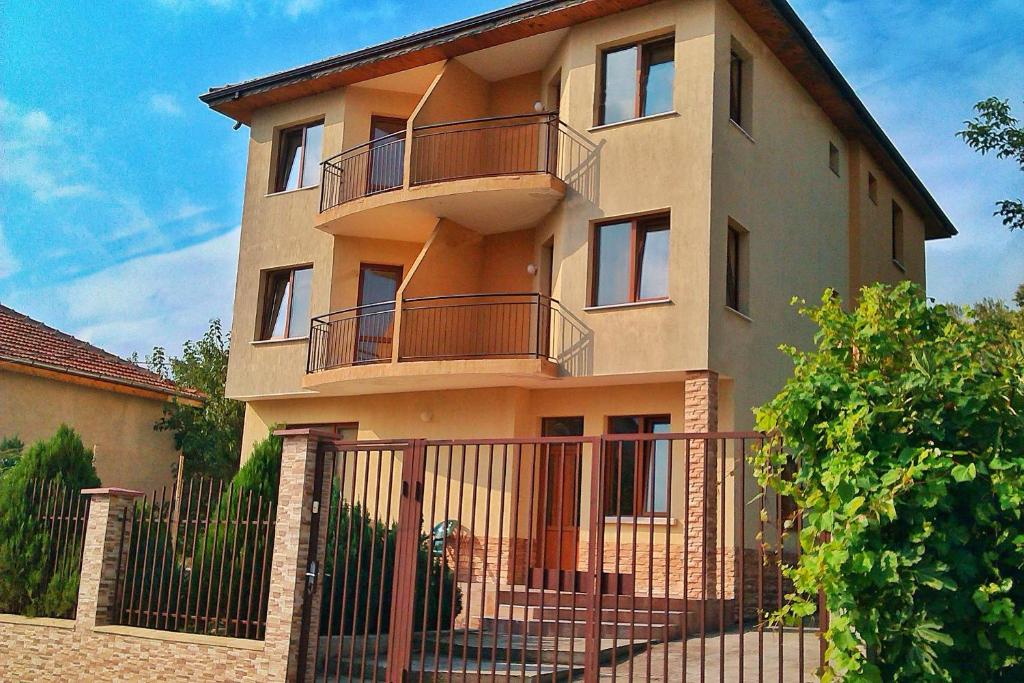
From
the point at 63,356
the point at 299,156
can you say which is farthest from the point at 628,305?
the point at 63,356

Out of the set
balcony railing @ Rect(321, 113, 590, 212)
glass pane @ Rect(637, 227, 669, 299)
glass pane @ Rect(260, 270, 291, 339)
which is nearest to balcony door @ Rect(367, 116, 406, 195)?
balcony railing @ Rect(321, 113, 590, 212)

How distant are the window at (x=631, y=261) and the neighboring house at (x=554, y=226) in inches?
1.5

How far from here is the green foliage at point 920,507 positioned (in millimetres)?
6074

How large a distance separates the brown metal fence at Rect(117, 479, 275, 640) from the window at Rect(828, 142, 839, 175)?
12908 mm

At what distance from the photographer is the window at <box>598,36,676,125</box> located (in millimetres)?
16406

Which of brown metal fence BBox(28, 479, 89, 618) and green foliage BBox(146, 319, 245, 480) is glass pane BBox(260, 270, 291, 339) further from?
brown metal fence BBox(28, 479, 89, 618)

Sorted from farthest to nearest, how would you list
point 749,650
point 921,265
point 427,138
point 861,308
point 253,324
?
point 921,265, point 253,324, point 427,138, point 749,650, point 861,308

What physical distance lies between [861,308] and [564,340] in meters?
9.56

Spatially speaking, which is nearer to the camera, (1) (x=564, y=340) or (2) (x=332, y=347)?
(1) (x=564, y=340)

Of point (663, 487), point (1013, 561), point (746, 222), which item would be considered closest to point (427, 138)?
point (746, 222)

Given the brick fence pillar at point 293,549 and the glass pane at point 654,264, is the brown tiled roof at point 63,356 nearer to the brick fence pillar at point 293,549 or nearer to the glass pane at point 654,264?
the glass pane at point 654,264

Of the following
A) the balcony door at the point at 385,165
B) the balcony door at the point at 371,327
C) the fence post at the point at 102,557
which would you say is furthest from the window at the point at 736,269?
the fence post at the point at 102,557

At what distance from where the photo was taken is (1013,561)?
609cm

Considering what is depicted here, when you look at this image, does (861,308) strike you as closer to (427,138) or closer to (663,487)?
(663,487)
